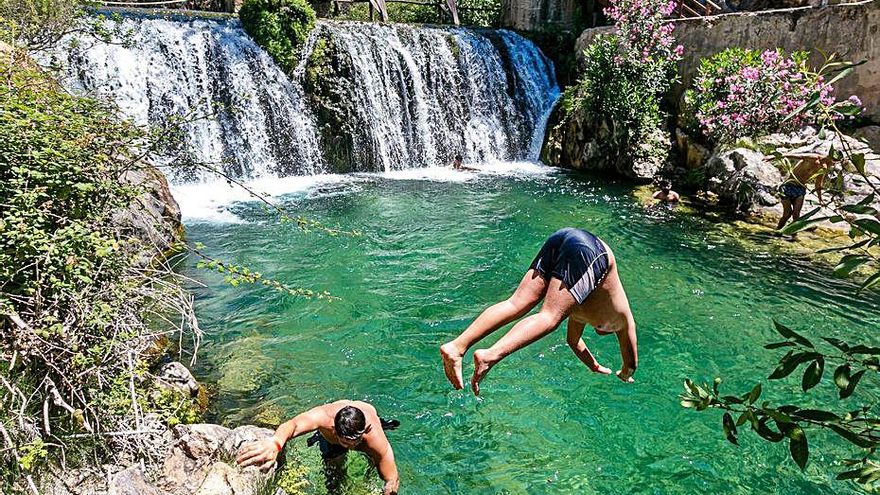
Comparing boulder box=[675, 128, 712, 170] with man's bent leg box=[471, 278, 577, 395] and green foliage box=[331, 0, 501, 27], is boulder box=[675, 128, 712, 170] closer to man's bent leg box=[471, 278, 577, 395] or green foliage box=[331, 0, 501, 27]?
man's bent leg box=[471, 278, 577, 395]

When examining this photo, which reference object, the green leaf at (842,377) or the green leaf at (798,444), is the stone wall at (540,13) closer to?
the green leaf at (842,377)

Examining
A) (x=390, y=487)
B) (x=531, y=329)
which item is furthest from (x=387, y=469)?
(x=531, y=329)

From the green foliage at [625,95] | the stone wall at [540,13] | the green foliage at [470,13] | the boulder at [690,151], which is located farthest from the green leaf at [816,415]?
the green foliage at [470,13]

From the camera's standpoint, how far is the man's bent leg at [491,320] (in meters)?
2.58

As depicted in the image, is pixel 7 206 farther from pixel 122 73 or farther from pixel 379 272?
pixel 122 73

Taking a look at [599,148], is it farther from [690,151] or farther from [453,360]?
[453,360]

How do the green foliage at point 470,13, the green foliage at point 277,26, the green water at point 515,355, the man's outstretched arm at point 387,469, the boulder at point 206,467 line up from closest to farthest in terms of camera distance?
the boulder at point 206,467, the man's outstretched arm at point 387,469, the green water at point 515,355, the green foliage at point 277,26, the green foliage at point 470,13

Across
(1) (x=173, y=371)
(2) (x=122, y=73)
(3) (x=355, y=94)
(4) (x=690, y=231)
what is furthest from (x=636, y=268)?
(2) (x=122, y=73)

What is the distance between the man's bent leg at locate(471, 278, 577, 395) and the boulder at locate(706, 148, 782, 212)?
9.67m

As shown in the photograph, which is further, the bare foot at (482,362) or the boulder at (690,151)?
the boulder at (690,151)

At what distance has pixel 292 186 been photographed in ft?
43.6

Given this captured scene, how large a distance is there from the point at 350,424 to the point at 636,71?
12.8 m

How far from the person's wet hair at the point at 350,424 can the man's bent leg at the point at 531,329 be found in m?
1.31

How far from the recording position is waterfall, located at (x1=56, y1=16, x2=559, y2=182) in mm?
12742
